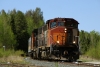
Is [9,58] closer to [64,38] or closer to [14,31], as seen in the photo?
[64,38]

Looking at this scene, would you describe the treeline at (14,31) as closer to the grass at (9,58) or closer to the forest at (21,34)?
the forest at (21,34)

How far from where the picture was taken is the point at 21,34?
71.7 m

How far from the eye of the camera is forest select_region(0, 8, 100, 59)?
5570cm

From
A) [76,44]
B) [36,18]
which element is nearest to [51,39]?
[76,44]

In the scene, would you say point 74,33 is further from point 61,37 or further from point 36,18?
point 36,18

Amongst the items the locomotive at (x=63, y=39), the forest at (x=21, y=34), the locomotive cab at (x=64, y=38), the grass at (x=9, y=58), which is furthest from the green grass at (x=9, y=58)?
the forest at (x=21, y=34)

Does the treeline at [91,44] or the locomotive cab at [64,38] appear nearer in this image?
the locomotive cab at [64,38]

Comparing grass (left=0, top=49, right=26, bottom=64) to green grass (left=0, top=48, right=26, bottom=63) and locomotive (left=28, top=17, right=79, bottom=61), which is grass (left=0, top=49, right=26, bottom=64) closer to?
green grass (left=0, top=48, right=26, bottom=63)

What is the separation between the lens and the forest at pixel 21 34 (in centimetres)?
5570

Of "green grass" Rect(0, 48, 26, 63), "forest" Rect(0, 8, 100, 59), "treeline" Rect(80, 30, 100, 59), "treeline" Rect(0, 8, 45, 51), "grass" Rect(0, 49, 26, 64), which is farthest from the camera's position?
"treeline" Rect(0, 8, 45, 51)

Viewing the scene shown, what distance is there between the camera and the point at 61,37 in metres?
23.3

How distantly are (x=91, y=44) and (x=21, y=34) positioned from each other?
59.8ft

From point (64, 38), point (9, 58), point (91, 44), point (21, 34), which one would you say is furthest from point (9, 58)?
point (21, 34)

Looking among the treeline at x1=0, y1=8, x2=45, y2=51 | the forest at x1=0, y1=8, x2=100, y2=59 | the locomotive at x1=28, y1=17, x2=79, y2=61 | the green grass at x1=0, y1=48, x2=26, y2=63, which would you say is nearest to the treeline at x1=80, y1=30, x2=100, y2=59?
the forest at x1=0, y1=8, x2=100, y2=59
